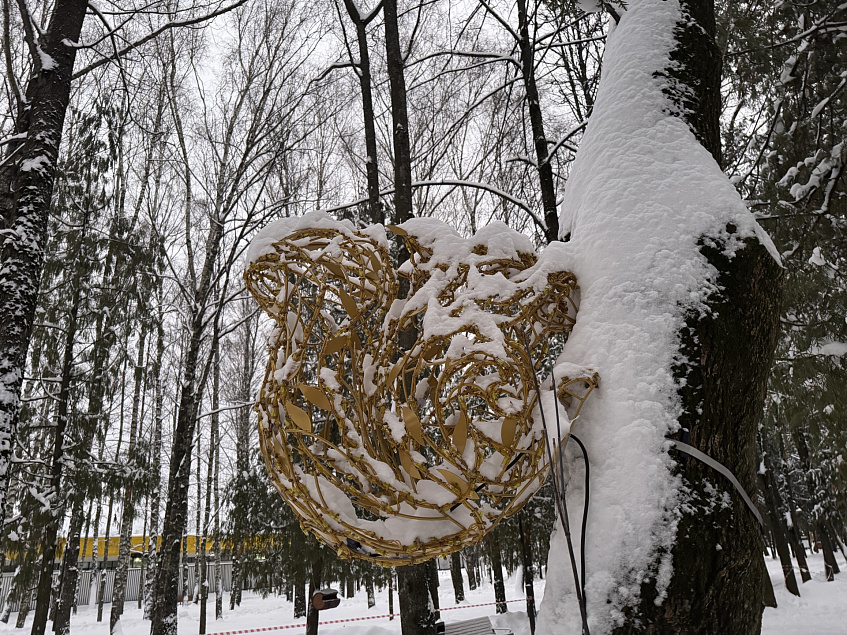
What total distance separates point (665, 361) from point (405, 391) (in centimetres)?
60

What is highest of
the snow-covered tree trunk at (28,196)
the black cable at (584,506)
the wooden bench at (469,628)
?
the snow-covered tree trunk at (28,196)

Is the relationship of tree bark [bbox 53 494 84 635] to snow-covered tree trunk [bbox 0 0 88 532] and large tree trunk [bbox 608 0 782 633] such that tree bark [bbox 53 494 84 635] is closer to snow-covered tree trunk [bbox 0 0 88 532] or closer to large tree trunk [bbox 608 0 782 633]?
snow-covered tree trunk [bbox 0 0 88 532]

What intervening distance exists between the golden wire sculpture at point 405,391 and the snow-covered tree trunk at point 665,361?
0.12 m

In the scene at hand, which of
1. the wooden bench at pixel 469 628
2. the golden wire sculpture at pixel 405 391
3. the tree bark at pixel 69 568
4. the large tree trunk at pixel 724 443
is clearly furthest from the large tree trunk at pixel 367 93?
the tree bark at pixel 69 568

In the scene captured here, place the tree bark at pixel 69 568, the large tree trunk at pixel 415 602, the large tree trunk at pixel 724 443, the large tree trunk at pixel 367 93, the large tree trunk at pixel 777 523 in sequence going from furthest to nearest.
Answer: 1. the large tree trunk at pixel 777 523
2. the tree bark at pixel 69 568
3. the large tree trunk at pixel 367 93
4. the large tree trunk at pixel 415 602
5. the large tree trunk at pixel 724 443

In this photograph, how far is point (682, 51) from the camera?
1609mm

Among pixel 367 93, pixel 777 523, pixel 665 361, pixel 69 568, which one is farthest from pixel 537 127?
pixel 69 568

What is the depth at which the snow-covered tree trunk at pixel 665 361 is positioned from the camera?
110 cm

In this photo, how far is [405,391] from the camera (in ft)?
4.02

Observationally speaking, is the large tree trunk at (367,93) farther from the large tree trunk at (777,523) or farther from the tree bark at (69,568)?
the large tree trunk at (777,523)

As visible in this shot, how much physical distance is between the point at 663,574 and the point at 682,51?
146 cm

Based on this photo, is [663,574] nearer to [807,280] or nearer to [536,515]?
[807,280]

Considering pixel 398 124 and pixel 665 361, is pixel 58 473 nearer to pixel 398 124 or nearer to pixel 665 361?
pixel 398 124

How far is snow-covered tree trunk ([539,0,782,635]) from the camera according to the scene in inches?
43.3
